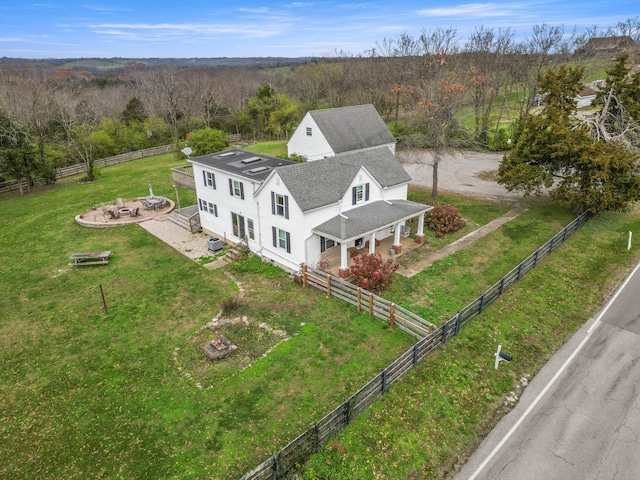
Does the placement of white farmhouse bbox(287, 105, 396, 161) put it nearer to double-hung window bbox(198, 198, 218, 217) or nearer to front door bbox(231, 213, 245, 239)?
double-hung window bbox(198, 198, 218, 217)

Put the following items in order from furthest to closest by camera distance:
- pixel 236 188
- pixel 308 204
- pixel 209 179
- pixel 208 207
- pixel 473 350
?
pixel 208 207 < pixel 209 179 < pixel 236 188 < pixel 308 204 < pixel 473 350

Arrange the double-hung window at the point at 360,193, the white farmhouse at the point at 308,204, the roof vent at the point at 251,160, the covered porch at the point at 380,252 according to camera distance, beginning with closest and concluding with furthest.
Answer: the white farmhouse at the point at 308,204
the covered porch at the point at 380,252
the double-hung window at the point at 360,193
the roof vent at the point at 251,160

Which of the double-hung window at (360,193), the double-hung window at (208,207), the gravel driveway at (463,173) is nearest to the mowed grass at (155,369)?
the double-hung window at (208,207)

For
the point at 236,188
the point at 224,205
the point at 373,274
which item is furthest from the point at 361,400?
the point at 224,205

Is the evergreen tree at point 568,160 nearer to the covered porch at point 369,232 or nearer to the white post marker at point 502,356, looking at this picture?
the covered porch at point 369,232

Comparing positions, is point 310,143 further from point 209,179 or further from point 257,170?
point 257,170

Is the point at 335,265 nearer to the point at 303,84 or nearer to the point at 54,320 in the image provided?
the point at 54,320
